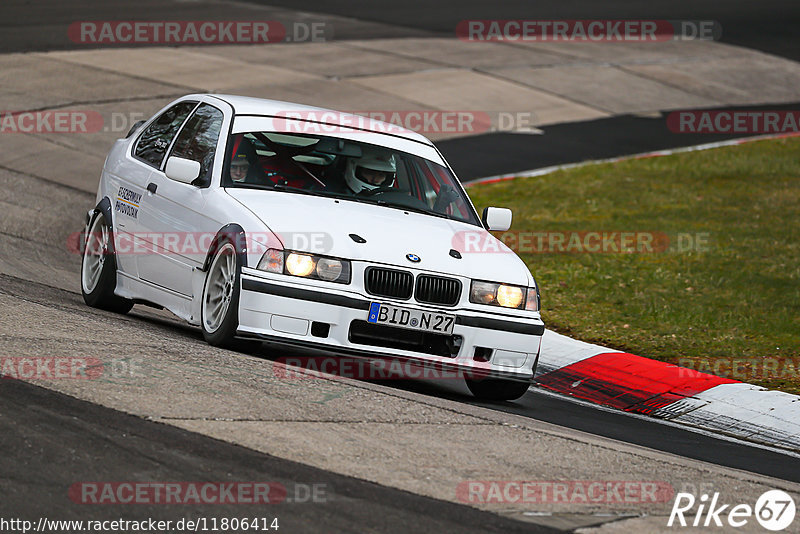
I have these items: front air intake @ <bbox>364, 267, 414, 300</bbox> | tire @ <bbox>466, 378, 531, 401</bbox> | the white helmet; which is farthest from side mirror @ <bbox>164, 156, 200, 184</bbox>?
tire @ <bbox>466, 378, 531, 401</bbox>

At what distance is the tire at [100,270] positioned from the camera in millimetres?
9352

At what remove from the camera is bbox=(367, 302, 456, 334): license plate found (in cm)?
759

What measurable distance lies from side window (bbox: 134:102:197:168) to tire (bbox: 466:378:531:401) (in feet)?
8.97

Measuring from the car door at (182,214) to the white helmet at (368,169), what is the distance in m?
0.91

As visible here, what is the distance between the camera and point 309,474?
5.62 m

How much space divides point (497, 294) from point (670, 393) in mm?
2020

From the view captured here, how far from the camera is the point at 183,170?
27.5 feet

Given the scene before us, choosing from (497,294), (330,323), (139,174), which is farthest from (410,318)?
(139,174)

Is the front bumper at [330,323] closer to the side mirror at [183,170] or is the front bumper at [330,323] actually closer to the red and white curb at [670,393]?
the side mirror at [183,170]

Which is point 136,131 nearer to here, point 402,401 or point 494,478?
point 402,401

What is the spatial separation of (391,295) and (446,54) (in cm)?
2013

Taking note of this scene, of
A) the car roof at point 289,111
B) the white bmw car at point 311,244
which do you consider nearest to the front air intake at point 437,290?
the white bmw car at point 311,244

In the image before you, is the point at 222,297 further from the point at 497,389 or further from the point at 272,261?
the point at 497,389

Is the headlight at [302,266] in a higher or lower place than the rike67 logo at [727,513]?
higher
